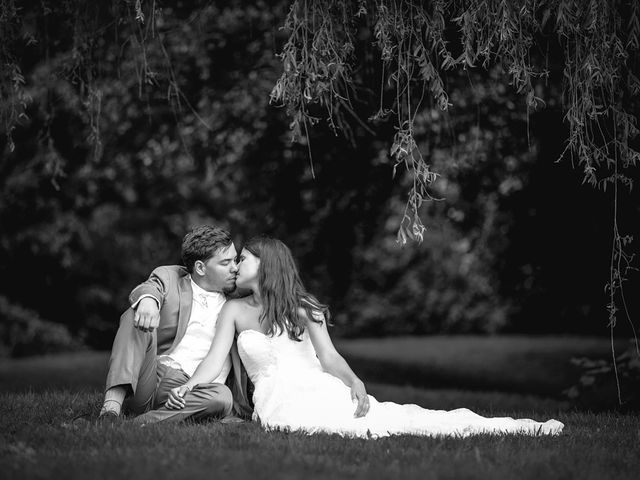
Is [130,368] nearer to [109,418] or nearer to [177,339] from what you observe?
[109,418]

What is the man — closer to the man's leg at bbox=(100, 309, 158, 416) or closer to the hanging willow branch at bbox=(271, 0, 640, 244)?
the man's leg at bbox=(100, 309, 158, 416)

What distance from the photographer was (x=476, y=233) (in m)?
9.59

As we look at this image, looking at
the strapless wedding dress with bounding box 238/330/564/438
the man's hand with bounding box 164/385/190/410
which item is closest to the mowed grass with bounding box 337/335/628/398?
the strapless wedding dress with bounding box 238/330/564/438

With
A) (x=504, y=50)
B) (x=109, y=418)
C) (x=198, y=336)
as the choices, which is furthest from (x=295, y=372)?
(x=504, y=50)

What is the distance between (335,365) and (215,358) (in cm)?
72

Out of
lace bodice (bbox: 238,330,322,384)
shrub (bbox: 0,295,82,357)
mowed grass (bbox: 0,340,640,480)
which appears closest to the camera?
mowed grass (bbox: 0,340,640,480)

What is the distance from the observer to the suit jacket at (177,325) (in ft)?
17.2

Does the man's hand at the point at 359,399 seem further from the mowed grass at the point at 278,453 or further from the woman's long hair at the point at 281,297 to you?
the woman's long hair at the point at 281,297

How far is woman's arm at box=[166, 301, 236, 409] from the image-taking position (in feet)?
15.7

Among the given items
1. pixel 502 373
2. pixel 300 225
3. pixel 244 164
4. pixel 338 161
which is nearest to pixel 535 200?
pixel 338 161

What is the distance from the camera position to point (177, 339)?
5281 mm

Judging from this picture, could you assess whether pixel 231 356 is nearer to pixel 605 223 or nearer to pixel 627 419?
pixel 627 419

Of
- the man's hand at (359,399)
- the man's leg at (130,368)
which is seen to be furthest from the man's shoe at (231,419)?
the man's hand at (359,399)

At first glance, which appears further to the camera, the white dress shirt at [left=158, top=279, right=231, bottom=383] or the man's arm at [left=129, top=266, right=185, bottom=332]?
the white dress shirt at [left=158, top=279, right=231, bottom=383]
